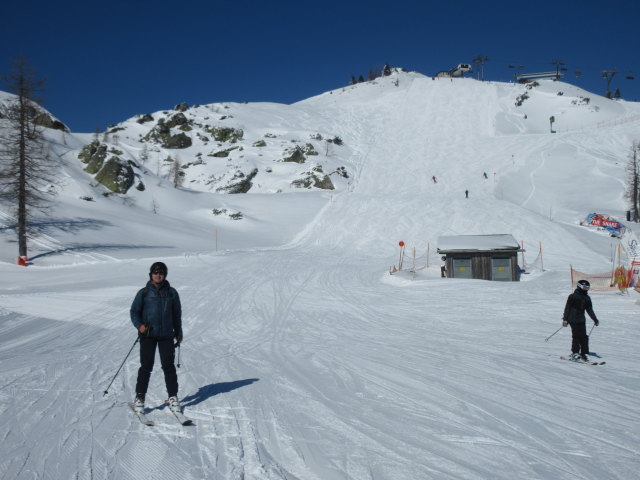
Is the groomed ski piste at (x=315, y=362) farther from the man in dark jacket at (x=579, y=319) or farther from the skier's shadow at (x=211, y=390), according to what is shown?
the man in dark jacket at (x=579, y=319)

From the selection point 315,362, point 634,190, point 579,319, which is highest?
point 634,190

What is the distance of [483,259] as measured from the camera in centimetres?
2375

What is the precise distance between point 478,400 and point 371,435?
84.2 inches

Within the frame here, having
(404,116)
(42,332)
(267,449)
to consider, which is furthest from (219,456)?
(404,116)

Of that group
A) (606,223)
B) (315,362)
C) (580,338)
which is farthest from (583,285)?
(606,223)

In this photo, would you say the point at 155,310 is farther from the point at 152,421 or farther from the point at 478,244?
the point at 478,244

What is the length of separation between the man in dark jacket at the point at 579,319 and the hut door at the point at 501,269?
596 inches

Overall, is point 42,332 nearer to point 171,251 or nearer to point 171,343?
point 171,343

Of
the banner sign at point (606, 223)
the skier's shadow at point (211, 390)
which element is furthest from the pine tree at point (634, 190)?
the skier's shadow at point (211, 390)

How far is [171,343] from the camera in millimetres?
5688

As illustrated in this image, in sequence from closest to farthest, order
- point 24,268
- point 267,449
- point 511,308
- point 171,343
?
point 267,449
point 171,343
point 511,308
point 24,268

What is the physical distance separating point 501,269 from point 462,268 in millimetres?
2014

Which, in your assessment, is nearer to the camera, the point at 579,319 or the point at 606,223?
the point at 579,319

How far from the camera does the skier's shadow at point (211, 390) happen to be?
614 centimetres
